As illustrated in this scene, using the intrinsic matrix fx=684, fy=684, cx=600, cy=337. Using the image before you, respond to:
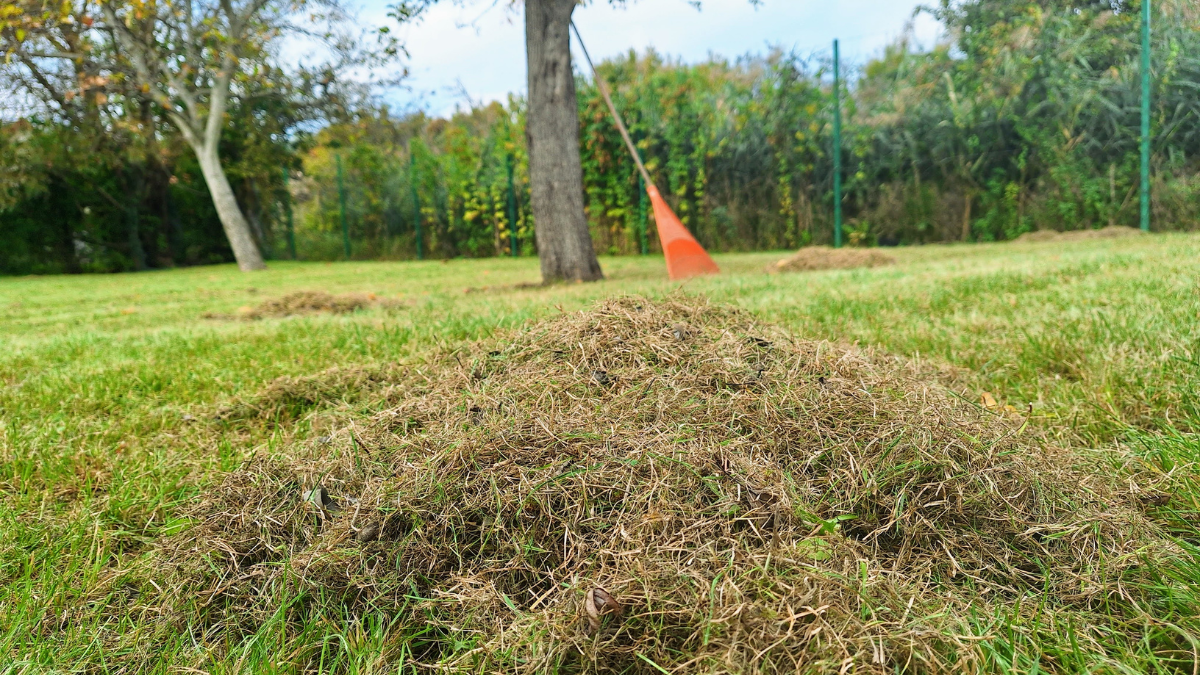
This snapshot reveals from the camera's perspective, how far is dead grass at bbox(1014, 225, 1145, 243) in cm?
829

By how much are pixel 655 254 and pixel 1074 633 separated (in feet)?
38.1

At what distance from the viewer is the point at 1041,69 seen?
9.75 metres

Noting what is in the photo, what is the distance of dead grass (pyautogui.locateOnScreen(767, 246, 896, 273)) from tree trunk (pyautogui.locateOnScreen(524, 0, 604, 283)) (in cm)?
200

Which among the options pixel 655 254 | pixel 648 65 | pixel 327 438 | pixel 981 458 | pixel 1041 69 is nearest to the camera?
pixel 981 458

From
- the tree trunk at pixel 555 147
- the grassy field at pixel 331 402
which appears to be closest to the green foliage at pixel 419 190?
the tree trunk at pixel 555 147

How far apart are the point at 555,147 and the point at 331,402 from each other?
4.89 m

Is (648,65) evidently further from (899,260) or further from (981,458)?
(981,458)

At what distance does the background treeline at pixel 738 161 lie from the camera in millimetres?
9312

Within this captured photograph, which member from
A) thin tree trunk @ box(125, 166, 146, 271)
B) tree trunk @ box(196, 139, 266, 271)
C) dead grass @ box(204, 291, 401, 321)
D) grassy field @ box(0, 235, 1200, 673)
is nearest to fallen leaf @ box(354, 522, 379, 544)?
grassy field @ box(0, 235, 1200, 673)

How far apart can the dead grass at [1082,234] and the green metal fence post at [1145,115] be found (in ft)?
0.91

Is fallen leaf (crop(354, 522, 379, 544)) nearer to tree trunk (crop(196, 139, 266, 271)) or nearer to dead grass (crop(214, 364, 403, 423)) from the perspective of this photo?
dead grass (crop(214, 364, 403, 423))

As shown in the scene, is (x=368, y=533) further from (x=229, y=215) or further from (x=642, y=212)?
(x=229, y=215)

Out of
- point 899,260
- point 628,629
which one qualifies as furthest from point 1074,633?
point 899,260

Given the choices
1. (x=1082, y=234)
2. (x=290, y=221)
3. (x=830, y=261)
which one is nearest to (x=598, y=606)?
(x=830, y=261)
